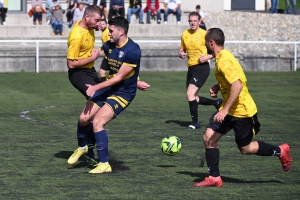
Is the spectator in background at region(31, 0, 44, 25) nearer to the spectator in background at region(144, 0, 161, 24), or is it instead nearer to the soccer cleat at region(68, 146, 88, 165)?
the spectator in background at region(144, 0, 161, 24)

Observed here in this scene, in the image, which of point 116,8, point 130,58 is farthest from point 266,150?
point 116,8

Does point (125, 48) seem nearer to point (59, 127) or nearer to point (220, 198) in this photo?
point (220, 198)

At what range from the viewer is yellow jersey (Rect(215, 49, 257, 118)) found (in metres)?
8.26

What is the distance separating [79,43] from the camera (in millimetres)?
A: 10117

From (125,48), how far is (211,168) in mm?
1865

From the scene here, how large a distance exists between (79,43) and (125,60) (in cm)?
111

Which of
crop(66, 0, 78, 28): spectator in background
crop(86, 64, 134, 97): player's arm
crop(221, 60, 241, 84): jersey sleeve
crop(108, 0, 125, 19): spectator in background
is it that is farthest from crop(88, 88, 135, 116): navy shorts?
crop(66, 0, 78, 28): spectator in background

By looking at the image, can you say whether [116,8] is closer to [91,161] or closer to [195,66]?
[195,66]

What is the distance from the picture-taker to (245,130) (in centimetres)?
848

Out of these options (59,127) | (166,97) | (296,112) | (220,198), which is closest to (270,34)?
(166,97)

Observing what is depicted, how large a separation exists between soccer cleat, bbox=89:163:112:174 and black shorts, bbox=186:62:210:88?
15.3 feet

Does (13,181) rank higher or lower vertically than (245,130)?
lower

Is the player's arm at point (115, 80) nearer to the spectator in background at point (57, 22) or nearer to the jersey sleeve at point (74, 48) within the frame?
the jersey sleeve at point (74, 48)

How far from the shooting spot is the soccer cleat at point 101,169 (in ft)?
30.2
